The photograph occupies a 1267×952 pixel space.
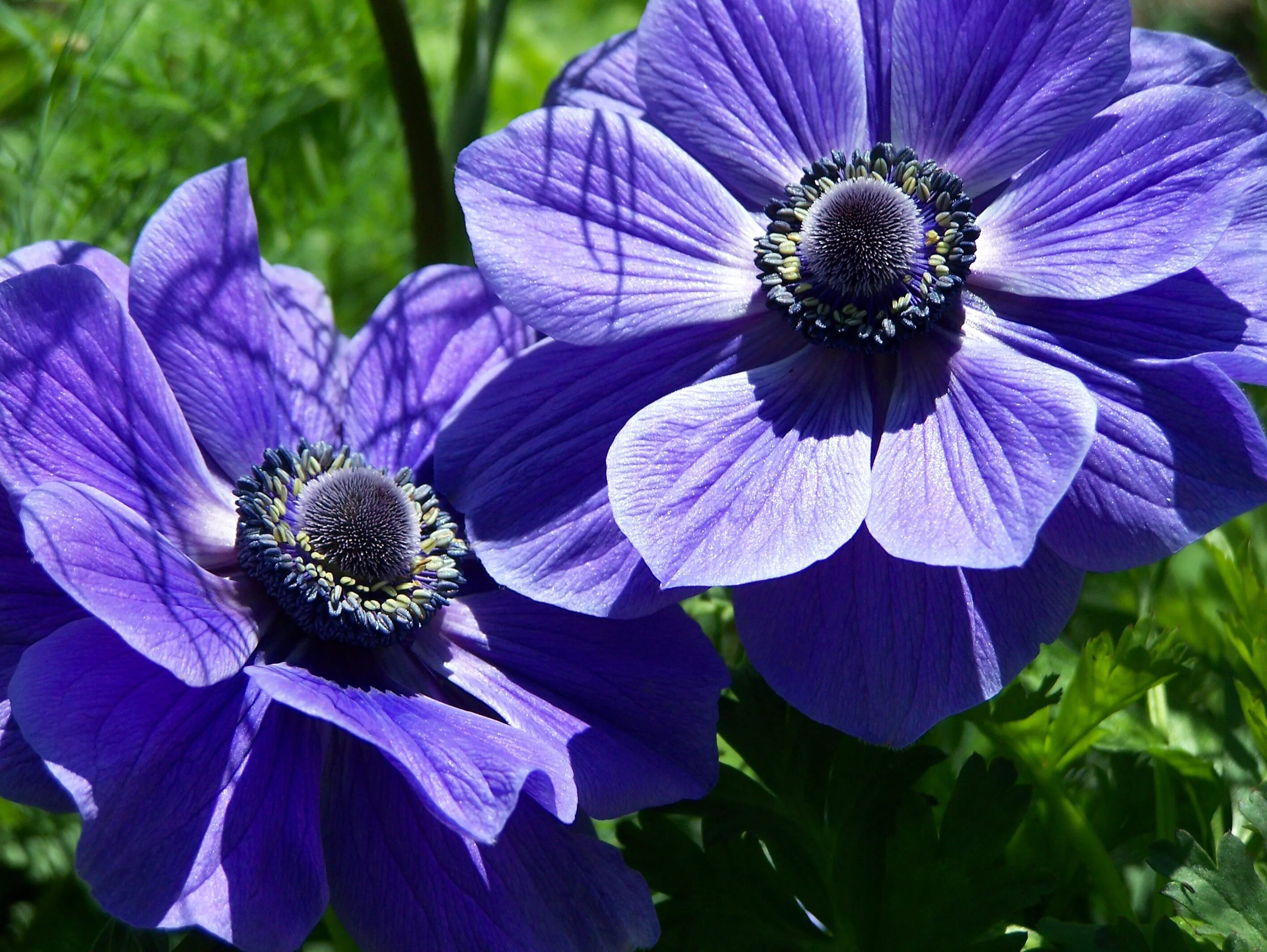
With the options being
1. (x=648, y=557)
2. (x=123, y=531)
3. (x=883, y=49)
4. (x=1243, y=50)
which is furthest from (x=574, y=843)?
(x=1243, y=50)

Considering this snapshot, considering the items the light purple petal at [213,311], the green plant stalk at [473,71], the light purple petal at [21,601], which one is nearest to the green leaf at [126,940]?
the light purple petal at [21,601]

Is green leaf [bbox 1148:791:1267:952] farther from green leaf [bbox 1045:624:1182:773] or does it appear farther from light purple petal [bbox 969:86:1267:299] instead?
light purple petal [bbox 969:86:1267:299]

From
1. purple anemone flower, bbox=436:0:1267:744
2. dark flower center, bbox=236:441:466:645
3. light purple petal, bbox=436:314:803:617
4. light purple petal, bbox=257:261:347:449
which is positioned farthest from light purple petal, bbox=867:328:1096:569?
light purple petal, bbox=257:261:347:449

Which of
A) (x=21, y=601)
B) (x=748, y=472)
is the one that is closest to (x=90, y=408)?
(x=21, y=601)

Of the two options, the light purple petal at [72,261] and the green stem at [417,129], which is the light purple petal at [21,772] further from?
the green stem at [417,129]

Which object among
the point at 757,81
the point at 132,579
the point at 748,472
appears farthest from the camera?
the point at 757,81

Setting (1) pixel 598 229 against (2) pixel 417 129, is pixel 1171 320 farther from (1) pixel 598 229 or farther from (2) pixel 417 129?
(2) pixel 417 129
